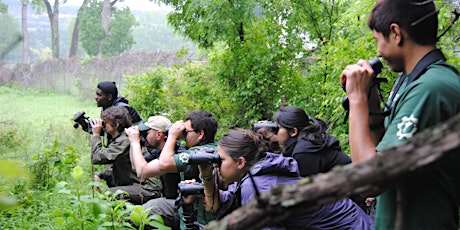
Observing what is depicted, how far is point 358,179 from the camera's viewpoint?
863mm

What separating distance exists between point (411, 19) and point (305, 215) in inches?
46.6

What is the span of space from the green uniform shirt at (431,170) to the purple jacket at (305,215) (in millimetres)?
987

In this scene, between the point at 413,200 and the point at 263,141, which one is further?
the point at 263,141

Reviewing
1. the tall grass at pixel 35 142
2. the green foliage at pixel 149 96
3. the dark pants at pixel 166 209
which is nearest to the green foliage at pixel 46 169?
the tall grass at pixel 35 142

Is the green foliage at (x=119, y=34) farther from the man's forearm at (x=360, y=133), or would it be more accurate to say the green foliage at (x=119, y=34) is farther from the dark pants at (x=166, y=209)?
the man's forearm at (x=360, y=133)

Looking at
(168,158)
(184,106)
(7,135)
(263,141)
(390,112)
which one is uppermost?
(390,112)

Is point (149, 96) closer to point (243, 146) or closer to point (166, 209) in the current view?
point (166, 209)

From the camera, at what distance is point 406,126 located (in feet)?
4.70

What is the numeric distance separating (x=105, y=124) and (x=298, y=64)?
3511 millimetres

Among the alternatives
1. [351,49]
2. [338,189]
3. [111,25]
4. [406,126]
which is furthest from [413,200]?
[111,25]

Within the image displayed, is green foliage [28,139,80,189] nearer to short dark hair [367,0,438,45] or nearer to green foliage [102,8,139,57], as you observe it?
short dark hair [367,0,438,45]

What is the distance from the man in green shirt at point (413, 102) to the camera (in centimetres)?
138

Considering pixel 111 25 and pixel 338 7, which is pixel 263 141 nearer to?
pixel 338 7

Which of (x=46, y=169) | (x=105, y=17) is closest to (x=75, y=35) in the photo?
(x=105, y=17)
